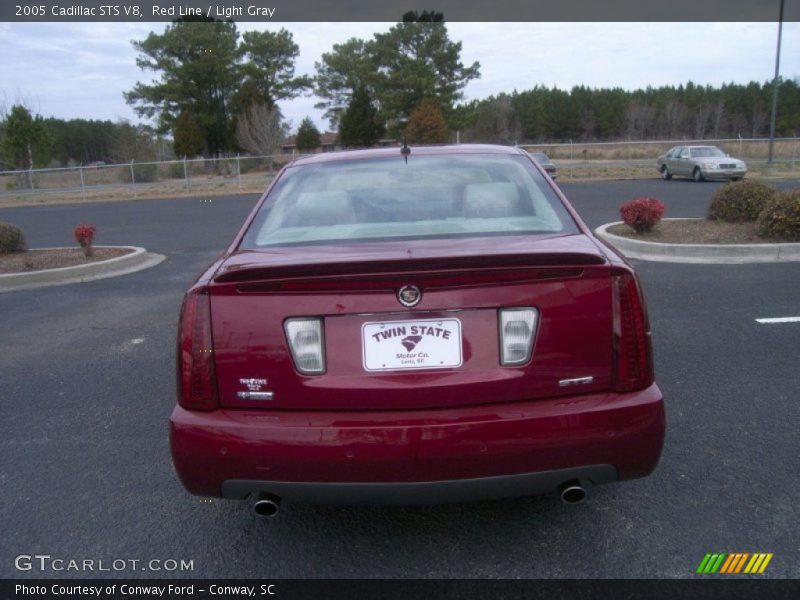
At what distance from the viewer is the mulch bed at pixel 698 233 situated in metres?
9.43

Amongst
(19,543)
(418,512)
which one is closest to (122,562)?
(19,543)

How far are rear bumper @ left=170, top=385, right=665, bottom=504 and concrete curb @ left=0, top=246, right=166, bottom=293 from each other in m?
7.79

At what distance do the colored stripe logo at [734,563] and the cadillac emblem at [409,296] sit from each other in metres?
1.53

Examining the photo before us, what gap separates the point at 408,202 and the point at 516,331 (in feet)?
3.58

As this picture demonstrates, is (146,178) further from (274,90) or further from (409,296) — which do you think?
(409,296)

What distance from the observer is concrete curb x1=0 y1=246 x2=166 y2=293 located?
29.1 ft

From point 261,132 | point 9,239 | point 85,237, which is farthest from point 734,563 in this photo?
point 261,132

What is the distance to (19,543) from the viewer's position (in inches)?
113

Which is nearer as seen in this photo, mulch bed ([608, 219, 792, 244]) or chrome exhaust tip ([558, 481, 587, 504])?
chrome exhaust tip ([558, 481, 587, 504])

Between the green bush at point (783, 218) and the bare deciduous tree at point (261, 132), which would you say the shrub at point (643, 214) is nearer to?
the green bush at point (783, 218)

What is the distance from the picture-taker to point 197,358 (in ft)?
7.91

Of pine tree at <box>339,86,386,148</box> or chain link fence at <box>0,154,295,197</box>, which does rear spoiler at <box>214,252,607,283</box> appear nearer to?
chain link fence at <box>0,154,295,197</box>

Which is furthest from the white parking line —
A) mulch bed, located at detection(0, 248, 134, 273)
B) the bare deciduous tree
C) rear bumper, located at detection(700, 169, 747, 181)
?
the bare deciduous tree
